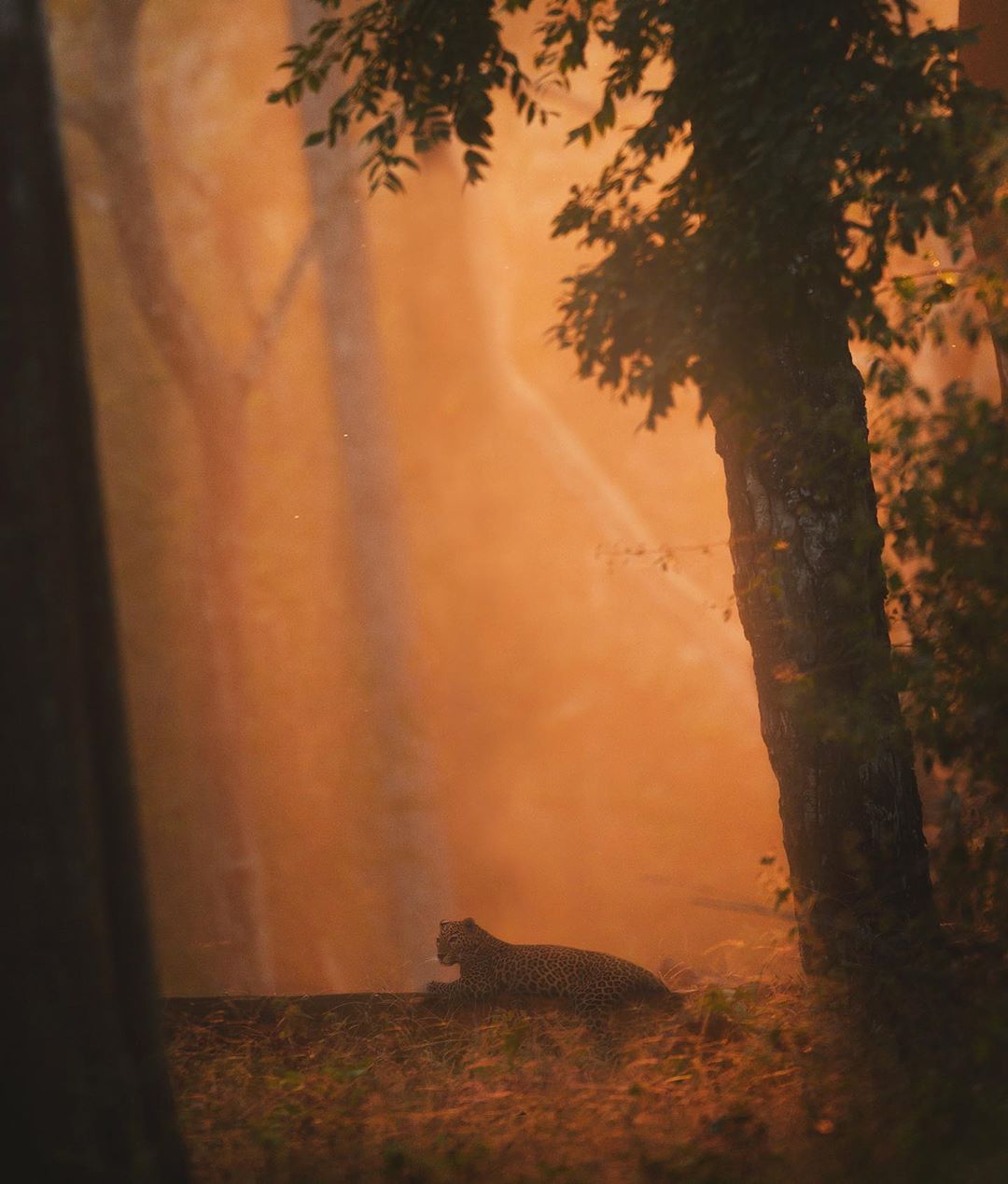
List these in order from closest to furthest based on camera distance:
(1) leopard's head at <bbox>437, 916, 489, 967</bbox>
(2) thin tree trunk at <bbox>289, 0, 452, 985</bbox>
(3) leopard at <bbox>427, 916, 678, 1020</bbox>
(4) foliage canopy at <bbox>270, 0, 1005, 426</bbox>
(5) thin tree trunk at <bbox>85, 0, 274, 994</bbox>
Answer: (4) foliage canopy at <bbox>270, 0, 1005, 426</bbox> < (3) leopard at <bbox>427, 916, 678, 1020</bbox> < (1) leopard's head at <bbox>437, 916, 489, 967</bbox> < (5) thin tree trunk at <bbox>85, 0, 274, 994</bbox> < (2) thin tree trunk at <bbox>289, 0, 452, 985</bbox>

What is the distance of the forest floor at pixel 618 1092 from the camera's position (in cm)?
377

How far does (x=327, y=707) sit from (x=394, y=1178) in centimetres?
1386

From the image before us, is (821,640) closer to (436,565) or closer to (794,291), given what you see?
(794,291)

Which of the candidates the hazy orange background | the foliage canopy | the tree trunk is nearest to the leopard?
the tree trunk

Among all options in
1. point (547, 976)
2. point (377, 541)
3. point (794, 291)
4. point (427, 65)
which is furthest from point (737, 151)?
point (377, 541)

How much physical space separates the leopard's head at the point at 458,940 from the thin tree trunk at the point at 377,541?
7.92 metres

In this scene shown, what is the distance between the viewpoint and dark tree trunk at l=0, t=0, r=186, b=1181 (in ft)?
11.9

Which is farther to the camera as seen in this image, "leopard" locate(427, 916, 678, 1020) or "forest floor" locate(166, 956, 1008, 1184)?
"leopard" locate(427, 916, 678, 1020)

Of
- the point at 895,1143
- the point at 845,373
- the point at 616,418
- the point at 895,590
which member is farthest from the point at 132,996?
the point at 616,418

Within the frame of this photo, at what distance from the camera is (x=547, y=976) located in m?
5.64

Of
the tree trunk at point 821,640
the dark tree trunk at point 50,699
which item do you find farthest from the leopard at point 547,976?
the dark tree trunk at point 50,699

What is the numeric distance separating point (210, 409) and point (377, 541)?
102 inches

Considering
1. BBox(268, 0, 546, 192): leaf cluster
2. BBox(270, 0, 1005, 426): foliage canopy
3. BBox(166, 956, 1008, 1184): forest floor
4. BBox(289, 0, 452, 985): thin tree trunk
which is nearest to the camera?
BBox(166, 956, 1008, 1184): forest floor

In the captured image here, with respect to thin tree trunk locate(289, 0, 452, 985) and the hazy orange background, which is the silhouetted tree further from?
the hazy orange background
